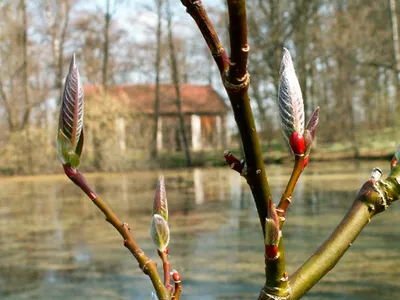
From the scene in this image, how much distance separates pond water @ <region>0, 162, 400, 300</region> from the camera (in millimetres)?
5246

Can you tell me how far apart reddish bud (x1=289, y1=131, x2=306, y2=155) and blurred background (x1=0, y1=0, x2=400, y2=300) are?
4.58m

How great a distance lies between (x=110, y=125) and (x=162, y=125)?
6.81 metres

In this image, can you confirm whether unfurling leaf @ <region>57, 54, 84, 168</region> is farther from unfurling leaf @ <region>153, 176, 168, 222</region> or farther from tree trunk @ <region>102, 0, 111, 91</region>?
tree trunk @ <region>102, 0, 111, 91</region>

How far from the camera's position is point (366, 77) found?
92.9ft

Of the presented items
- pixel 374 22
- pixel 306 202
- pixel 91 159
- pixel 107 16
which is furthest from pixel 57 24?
pixel 306 202

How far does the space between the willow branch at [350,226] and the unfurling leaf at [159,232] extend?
0.49 ft

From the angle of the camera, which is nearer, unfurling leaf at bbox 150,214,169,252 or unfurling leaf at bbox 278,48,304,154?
unfurling leaf at bbox 278,48,304,154

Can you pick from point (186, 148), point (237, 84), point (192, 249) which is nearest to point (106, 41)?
point (186, 148)

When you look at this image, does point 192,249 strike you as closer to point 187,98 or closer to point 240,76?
point 240,76

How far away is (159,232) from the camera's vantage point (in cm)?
59

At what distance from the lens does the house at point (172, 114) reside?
83.8 ft

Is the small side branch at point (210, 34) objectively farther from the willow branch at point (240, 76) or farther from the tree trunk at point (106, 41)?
the tree trunk at point (106, 41)

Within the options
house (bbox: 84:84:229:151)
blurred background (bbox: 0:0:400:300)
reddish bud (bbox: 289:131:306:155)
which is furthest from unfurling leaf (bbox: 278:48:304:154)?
house (bbox: 84:84:229:151)

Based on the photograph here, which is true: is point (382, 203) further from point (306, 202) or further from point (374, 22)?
point (374, 22)
